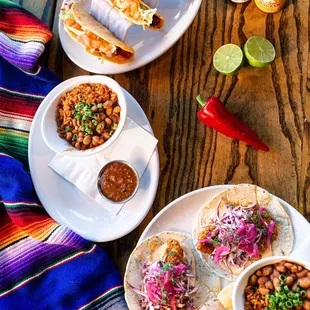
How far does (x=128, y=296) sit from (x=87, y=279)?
341mm

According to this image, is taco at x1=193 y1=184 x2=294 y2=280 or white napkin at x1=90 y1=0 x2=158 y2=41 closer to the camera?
taco at x1=193 y1=184 x2=294 y2=280

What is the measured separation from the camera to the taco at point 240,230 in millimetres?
3496

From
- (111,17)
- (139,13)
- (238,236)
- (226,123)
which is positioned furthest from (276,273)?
(111,17)

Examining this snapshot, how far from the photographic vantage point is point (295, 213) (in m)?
3.46

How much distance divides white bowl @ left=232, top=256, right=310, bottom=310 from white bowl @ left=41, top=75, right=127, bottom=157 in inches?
45.6

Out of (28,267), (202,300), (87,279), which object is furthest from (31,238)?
(202,300)

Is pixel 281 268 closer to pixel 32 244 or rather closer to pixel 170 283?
pixel 170 283

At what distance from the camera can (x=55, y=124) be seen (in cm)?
380

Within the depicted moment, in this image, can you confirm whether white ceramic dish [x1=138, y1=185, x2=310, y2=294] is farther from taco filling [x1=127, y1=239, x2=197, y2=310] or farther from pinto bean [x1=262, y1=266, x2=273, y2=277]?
pinto bean [x1=262, y1=266, x2=273, y2=277]

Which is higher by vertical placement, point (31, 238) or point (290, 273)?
point (290, 273)

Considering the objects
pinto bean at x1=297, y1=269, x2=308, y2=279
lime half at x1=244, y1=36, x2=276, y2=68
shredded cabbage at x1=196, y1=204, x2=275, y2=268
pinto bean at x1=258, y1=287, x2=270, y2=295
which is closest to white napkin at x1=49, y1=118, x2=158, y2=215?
shredded cabbage at x1=196, y1=204, x2=275, y2=268

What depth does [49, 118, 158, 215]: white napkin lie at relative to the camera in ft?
12.2

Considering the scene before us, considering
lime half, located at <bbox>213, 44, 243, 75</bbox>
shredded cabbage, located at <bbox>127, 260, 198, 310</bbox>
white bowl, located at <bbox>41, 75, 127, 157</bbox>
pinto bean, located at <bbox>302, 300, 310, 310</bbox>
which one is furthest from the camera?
lime half, located at <bbox>213, 44, 243, 75</bbox>

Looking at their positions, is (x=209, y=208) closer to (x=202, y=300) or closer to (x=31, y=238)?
(x=202, y=300)
